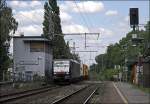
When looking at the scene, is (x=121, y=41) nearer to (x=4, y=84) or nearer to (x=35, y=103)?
(x=4, y=84)

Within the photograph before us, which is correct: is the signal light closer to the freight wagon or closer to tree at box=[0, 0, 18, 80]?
the freight wagon

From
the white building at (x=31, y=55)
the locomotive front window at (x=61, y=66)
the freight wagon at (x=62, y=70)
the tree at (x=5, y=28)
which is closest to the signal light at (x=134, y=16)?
the freight wagon at (x=62, y=70)

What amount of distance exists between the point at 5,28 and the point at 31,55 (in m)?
5.44

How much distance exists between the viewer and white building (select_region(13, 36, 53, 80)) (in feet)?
217

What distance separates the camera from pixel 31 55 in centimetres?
6706

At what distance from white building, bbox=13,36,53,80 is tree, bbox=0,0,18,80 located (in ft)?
6.60

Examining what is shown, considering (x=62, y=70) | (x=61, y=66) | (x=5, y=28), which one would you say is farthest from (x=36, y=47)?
(x=62, y=70)

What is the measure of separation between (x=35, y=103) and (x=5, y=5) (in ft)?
160

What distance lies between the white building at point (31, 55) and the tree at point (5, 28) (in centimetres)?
201

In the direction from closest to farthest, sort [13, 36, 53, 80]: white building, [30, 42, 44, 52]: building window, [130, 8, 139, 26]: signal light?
[130, 8, 139, 26]: signal light, [13, 36, 53, 80]: white building, [30, 42, 44, 52]: building window

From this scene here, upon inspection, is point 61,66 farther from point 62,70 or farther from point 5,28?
point 5,28

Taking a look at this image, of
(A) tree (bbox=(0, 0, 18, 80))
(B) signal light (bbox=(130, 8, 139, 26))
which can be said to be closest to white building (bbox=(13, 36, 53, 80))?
(A) tree (bbox=(0, 0, 18, 80))

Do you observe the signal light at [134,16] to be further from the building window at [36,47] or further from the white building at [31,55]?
the building window at [36,47]

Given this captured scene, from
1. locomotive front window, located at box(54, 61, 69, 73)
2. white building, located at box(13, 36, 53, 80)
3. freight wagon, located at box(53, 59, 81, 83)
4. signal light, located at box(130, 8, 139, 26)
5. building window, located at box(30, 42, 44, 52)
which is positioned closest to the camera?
signal light, located at box(130, 8, 139, 26)
